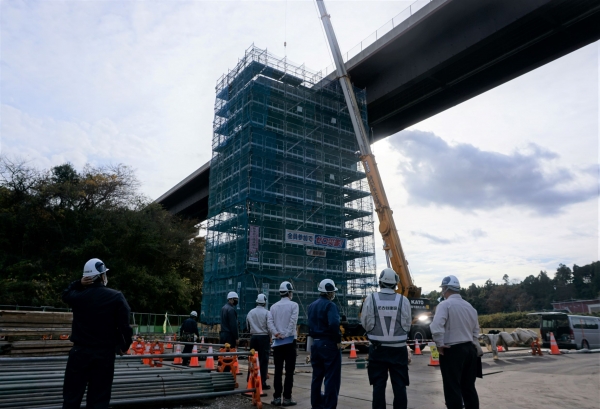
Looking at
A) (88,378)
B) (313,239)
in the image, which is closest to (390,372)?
(88,378)

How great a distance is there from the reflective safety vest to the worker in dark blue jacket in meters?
0.77

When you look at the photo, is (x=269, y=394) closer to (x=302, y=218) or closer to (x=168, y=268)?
(x=302, y=218)

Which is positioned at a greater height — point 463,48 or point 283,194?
point 463,48

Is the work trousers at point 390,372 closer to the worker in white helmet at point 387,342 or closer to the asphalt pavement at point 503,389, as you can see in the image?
the worker in white helmet at point 387,342

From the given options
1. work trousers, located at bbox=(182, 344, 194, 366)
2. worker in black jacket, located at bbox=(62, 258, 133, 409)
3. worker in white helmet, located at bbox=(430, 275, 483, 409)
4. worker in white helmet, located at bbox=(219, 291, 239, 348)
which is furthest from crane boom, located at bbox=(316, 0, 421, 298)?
worker in black jacket, located at bbox=(62, 258, 133, 409)

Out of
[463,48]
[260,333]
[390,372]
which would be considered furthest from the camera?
[463,48]

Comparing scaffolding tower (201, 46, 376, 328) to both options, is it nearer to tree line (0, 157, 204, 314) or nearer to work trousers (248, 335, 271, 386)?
tree line (0, 157, 204, 314)

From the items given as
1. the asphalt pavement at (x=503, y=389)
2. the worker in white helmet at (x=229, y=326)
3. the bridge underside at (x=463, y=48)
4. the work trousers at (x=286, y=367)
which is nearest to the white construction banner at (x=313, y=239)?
the bridge underside at (x=463, y=48)

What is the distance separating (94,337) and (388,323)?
3274 mm

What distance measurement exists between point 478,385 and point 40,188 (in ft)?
105

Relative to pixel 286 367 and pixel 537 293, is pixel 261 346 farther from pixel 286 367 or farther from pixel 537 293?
pixel 537 293

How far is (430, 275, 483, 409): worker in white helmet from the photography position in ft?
17.3

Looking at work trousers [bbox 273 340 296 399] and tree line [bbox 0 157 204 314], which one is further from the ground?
tree line [bbox 0 157 204 314]

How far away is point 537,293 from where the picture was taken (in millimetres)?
81938
